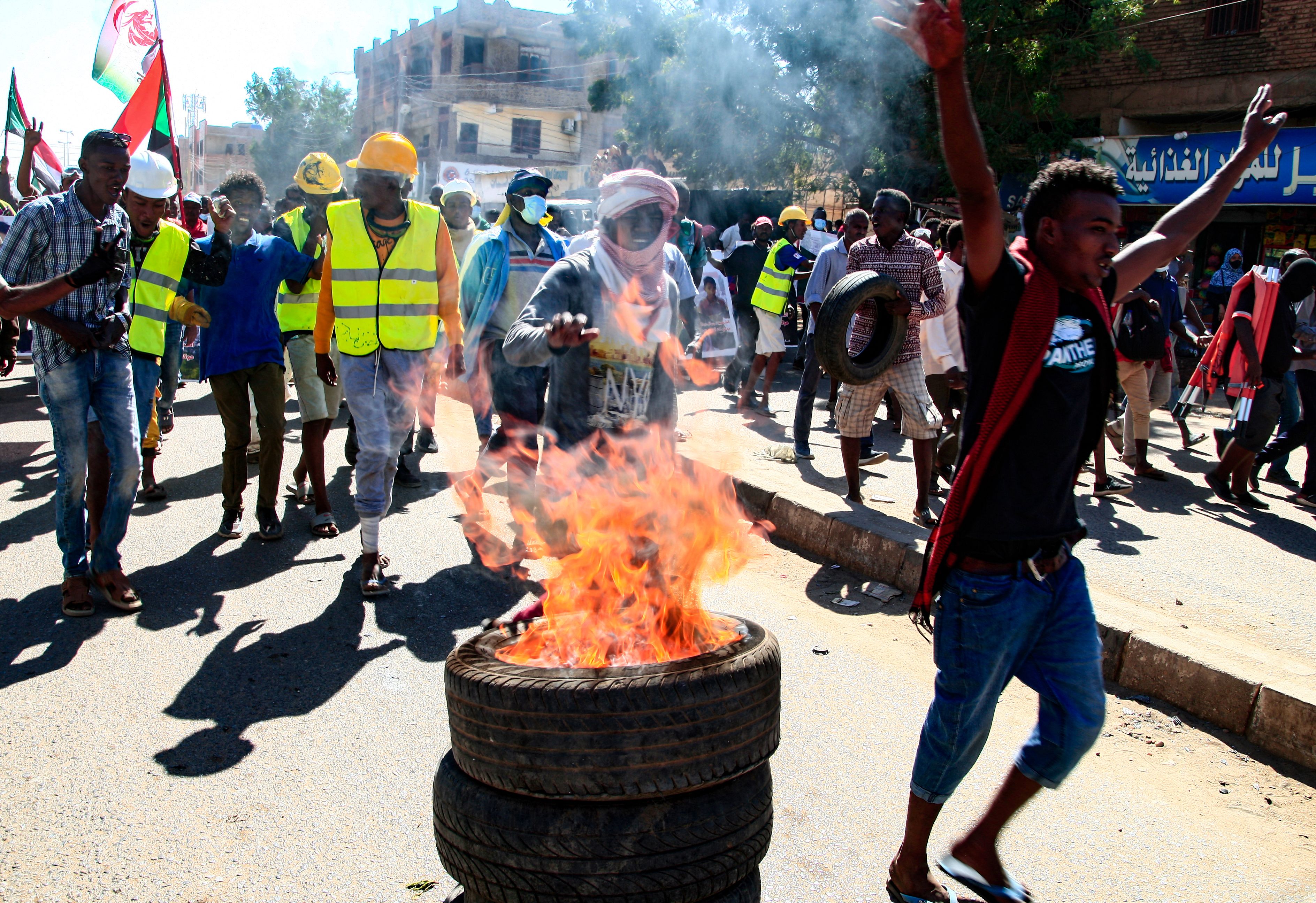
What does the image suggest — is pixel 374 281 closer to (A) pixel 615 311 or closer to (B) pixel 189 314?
(B) pixel 189 314

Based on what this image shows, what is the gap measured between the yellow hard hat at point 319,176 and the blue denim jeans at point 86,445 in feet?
8.21

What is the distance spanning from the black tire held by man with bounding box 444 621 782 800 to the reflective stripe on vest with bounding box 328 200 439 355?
3178mm

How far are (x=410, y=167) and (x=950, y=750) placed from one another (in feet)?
12.9

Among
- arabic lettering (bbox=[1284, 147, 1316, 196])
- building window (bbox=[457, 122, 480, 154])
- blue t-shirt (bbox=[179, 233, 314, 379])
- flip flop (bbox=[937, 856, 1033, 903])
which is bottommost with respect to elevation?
flip flop (bbox=[937, 856, 1033, 903])

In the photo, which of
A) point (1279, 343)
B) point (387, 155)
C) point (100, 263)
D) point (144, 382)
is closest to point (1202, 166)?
point (1279, 343)

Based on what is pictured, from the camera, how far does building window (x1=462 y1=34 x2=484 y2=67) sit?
5422cm

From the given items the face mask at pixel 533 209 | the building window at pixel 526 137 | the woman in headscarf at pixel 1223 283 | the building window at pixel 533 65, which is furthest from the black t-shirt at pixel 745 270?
the building window at pixel 526 137

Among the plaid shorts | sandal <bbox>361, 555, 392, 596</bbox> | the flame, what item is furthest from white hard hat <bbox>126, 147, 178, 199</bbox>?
the plaid shorts

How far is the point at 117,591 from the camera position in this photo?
16.3ft

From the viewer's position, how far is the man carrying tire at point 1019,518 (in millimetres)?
2506

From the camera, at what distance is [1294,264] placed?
7367 mm

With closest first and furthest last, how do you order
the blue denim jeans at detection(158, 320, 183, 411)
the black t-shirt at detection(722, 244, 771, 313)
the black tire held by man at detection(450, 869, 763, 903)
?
1. the black tire held by man at detection(450, 869, 763, 903)
2. the blue denim jeans at detection(158, 320, 183, 411)
3. the black t-shirt at detection(722, 244, 771, 313)

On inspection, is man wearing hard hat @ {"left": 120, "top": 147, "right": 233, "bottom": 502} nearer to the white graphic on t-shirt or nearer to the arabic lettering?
the white graphic on t-shirt

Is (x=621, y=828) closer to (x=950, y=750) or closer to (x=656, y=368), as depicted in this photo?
(x=950, y=750)
